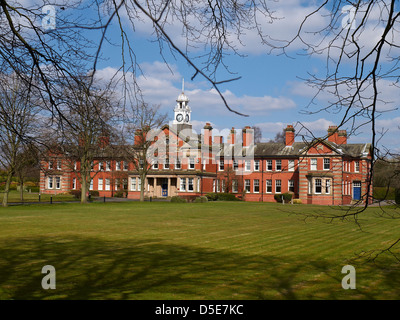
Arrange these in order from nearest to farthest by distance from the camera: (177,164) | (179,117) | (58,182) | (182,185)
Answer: (182,185) → (177,164) → (58,182) → (179,117)

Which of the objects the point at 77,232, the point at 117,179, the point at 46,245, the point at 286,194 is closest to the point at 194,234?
the point at 77,232

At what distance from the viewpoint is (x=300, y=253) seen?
1376 cm

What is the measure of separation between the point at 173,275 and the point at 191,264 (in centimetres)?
149

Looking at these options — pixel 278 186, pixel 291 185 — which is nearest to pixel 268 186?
pixel 278 186

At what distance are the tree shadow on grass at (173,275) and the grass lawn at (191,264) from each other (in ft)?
0.06

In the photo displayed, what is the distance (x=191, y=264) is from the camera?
11609mm

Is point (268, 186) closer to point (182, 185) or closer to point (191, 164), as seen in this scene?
point (191, 164)

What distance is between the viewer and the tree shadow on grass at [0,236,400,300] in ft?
27.7

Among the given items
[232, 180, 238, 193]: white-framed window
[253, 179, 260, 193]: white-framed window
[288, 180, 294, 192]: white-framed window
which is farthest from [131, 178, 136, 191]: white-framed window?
[288, 180, 294, 192]: white-framed window

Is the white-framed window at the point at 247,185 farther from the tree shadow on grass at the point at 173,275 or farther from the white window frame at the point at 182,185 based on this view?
the tree shadow on grass at the point at 173,275

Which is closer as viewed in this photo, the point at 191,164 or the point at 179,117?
the point at 191,164

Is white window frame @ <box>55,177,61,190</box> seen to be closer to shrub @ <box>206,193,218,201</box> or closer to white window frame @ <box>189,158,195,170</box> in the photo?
white window frame @ <box>189,158,195,170</box>

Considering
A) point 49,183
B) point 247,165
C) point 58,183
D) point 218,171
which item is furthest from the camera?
point 49,183
